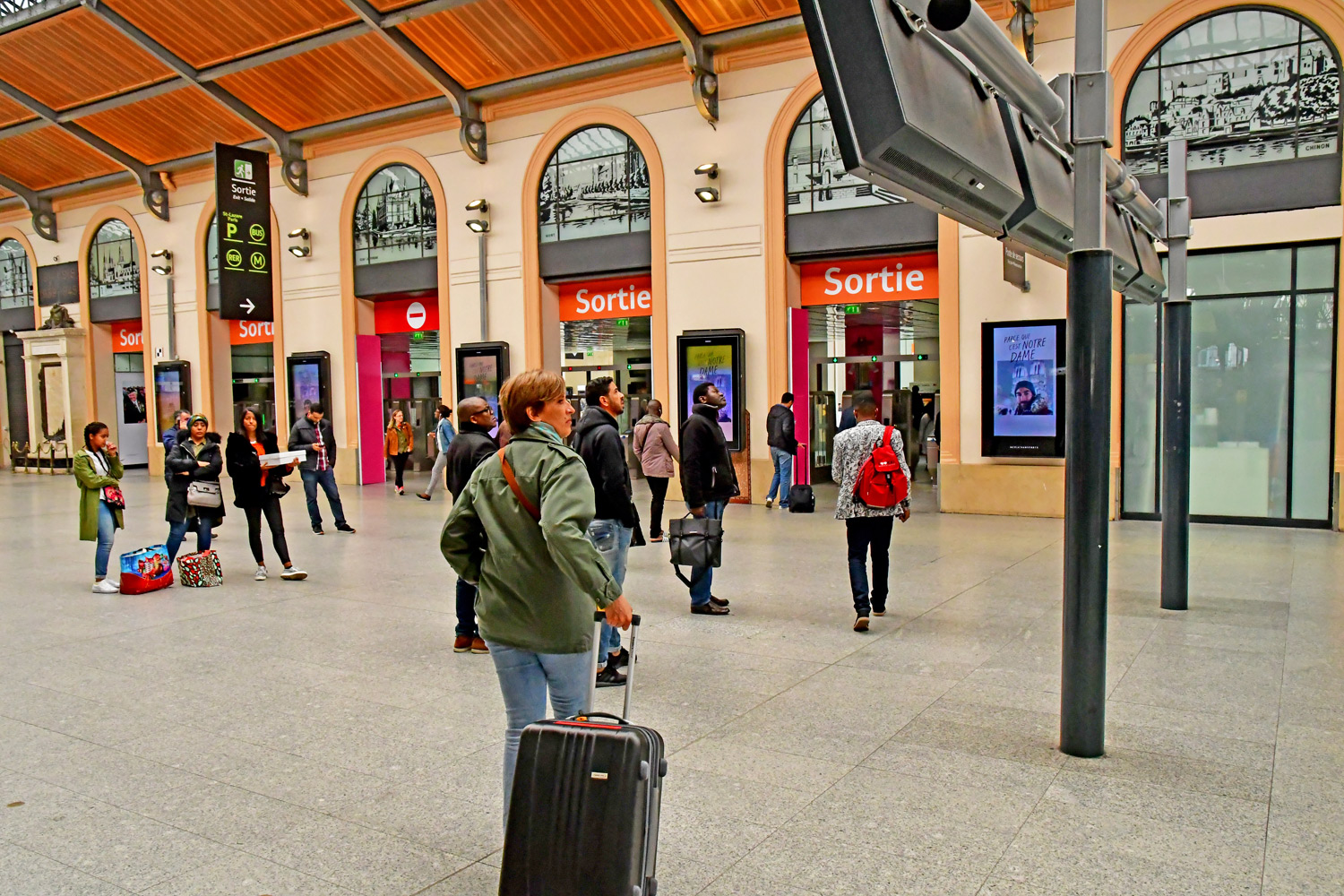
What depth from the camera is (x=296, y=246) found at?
20250 mm

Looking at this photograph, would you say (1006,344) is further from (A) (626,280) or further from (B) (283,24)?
(B) (283,24)

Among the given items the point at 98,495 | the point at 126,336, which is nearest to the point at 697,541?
the point at 98,495

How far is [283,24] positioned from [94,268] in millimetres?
11778

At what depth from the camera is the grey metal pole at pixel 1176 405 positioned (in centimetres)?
721

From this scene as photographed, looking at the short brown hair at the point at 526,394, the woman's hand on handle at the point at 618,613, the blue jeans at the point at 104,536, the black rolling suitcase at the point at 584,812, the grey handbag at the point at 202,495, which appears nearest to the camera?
the black rolling suitcase at the point at 584,812

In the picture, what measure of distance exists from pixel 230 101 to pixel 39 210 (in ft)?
34.2

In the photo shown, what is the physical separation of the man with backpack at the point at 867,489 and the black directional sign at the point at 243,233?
1275 cm

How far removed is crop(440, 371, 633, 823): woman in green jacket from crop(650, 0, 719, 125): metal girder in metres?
12.7

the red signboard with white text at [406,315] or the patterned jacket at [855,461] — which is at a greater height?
the red signboard with white text at [406,315]

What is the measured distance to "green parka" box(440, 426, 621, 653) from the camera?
3.06 m

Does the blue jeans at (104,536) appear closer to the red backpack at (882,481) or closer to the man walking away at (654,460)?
the man walking away at (654,460)

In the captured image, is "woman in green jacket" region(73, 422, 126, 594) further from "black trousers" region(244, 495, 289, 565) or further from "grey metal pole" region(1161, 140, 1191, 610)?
"grey metal pole" region(1161, 140, 1191, 610)

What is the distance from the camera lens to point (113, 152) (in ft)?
70.8

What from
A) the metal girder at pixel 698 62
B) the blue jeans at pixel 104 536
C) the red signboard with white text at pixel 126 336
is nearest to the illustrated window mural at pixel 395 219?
the metal girder at pixel 698 62
